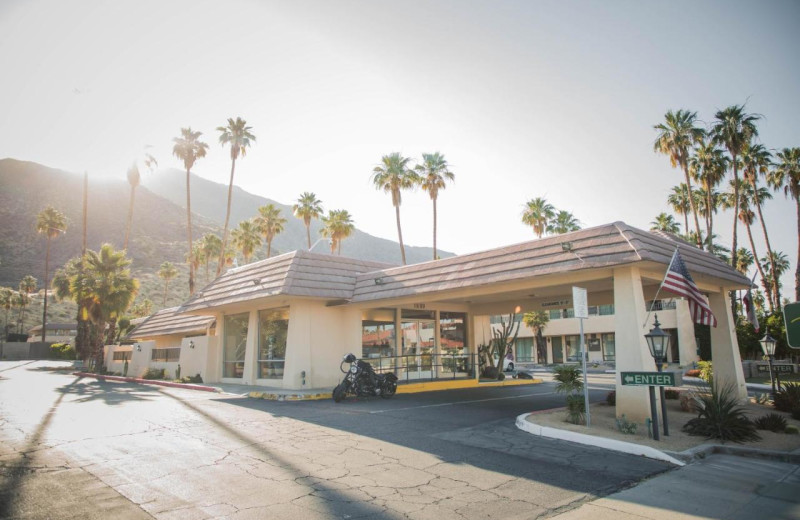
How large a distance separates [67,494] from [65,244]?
11725cm

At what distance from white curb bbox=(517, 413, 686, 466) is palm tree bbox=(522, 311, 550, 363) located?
129 ft

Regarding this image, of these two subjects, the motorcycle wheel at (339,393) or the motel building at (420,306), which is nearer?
the motel building at (420,306)

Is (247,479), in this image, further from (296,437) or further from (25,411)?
(25,411)

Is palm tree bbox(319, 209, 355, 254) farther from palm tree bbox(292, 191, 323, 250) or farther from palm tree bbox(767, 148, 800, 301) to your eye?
palm tree bbox(767, 148, 800, 301)

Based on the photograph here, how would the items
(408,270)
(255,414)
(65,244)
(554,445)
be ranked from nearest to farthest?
(554,445) → (255,414) → (408,270) → (65,244)

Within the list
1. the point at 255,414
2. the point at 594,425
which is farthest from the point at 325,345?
the point at 594,425

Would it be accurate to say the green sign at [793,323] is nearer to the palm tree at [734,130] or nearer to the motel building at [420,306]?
the motel building at [420,306]

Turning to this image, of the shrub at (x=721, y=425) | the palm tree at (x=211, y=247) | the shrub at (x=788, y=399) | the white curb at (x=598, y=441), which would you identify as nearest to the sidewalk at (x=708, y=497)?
the white curb at (x=598, y=441)

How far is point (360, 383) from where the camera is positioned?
50.0 ft

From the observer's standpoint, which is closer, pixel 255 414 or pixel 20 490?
pixel 20 490

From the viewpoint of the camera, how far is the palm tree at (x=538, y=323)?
162 feet

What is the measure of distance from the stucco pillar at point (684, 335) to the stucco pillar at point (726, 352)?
30457mm

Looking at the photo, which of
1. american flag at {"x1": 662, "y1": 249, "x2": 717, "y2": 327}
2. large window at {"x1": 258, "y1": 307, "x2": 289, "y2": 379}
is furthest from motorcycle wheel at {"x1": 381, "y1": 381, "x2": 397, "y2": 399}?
american flag at {"x1": 662, "y1": 249, "x2": 717, "y2": 327}

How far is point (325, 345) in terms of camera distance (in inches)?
736
